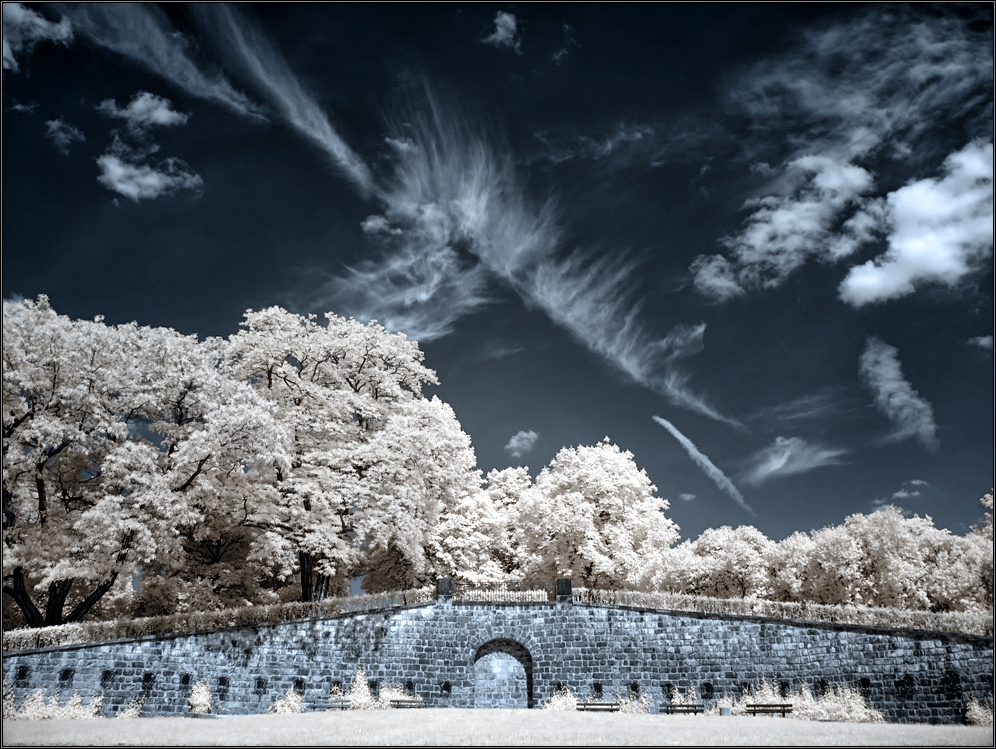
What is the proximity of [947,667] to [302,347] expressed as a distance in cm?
2840

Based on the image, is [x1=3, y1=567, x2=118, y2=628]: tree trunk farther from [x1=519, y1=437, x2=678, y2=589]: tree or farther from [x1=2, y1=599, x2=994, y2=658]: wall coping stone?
[x1=519, y1=437, x2=678, y2=589]: tree

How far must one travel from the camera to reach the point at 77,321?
25.7 m

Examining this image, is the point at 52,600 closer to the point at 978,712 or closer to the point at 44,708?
the point at 44,708

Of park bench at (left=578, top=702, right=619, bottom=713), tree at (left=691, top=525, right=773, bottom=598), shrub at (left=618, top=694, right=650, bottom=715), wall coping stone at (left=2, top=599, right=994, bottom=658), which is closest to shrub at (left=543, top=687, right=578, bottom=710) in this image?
park bench at (left=578, top=702, right=619, bottom=713)

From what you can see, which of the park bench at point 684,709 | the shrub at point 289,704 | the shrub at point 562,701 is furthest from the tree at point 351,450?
the park bench at point 684,709

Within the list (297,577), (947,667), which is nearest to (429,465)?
(297,577)

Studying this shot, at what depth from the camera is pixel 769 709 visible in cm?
2503

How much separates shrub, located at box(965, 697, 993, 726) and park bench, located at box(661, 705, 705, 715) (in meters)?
8.42

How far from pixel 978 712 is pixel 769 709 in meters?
6.32

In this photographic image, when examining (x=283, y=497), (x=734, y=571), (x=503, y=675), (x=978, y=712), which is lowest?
(x=978, y=712)

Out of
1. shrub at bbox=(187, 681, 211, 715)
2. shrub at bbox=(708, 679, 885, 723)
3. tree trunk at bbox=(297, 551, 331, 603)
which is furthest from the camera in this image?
tree trunk at bbox=(297, 551, 331, 603)

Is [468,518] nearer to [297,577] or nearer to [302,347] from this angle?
[297,577]

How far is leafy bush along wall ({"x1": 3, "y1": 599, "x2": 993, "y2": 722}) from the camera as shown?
24.0 meters

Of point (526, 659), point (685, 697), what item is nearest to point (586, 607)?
point (526, 659)
